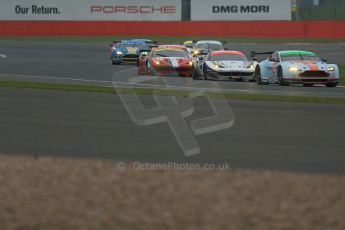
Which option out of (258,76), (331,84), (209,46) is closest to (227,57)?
(258,76)

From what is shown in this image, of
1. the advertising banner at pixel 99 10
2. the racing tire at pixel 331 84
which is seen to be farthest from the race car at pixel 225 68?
the advertising banner at pixel 99 10

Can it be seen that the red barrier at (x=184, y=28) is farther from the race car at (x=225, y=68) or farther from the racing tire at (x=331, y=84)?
the racing tire at (x=331, y=84)

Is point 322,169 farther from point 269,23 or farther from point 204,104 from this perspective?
point 269,23

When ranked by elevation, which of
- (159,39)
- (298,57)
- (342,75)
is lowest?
(159,39)

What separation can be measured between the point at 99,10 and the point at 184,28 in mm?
9520

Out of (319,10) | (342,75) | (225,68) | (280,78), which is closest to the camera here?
(280,78)

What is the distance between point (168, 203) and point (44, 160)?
244cm

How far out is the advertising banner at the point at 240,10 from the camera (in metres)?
65.1

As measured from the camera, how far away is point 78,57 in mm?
41188

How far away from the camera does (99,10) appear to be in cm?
6769

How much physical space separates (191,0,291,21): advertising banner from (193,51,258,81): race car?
37698 mm

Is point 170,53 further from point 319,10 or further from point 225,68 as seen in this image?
point 319,10

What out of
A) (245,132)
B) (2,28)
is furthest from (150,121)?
(2,28)

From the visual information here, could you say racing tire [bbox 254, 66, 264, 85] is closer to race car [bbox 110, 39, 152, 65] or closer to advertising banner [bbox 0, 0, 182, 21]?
race car [bbox 110, 39, 152, 65]
